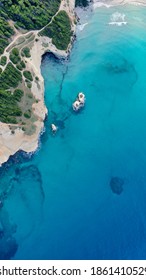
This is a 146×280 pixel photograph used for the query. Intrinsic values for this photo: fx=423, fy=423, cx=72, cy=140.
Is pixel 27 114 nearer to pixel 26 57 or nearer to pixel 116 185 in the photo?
pixel 26 57

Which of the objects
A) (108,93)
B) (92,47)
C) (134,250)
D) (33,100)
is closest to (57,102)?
(33,100)

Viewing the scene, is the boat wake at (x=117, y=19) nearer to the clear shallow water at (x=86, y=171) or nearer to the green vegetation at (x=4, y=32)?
the clear shallow water at (x=86, y=171)

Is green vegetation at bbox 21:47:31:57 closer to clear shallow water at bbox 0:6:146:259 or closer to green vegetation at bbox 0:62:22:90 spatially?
green vegetation at bbox 0:62:22:90

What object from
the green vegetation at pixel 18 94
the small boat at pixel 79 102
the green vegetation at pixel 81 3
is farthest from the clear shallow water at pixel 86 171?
the green vegetation at pixel 81 3

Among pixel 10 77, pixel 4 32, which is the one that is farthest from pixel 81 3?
pixel 10 77

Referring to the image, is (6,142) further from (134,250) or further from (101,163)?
(134,250)

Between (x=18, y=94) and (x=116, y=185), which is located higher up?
(x=18, y=94)
